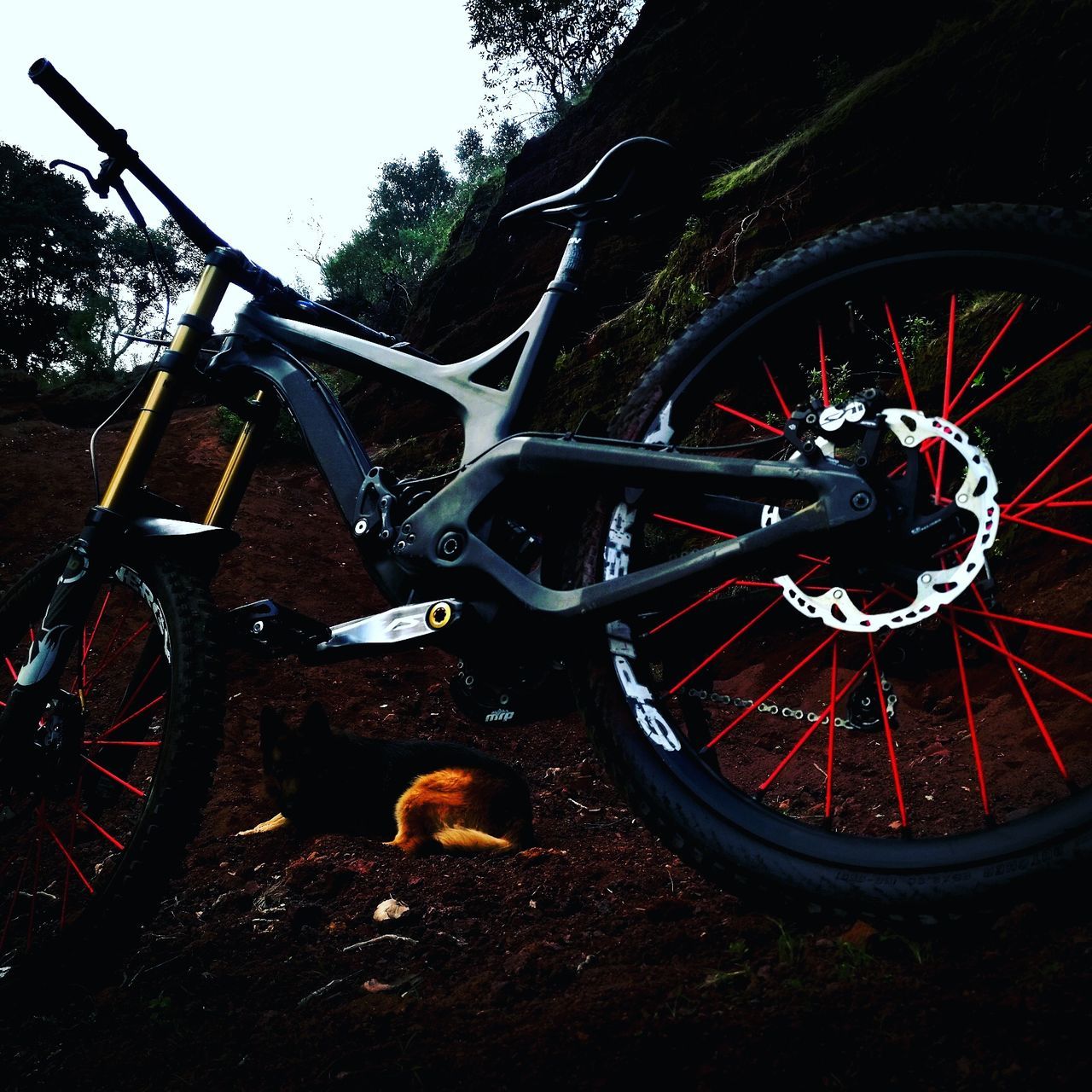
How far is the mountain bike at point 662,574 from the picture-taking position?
127 centimetres

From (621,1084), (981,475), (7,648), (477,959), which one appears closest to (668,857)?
(477,959)

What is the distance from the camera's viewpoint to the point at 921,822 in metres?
2.06

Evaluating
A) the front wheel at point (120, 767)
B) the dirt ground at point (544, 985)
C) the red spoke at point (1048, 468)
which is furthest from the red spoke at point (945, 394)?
the front wheel at point (120, 767)

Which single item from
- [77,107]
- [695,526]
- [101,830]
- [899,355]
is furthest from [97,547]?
[899,355]

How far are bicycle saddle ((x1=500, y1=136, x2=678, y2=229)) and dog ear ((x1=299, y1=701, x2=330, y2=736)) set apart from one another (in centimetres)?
240

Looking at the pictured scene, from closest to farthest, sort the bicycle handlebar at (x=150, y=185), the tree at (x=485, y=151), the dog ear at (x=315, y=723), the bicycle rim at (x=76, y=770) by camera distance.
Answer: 1. the bicycle rim at (x=76, y=770)
2. the bicycle handlebar at (x=150, y=185)
3. the dog ear at (x=315, y=723)
4. the tree at (x=485, y=151)

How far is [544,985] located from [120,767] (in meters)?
1.38

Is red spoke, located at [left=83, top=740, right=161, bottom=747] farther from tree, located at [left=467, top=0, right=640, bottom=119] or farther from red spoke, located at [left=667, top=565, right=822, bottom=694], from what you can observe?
tree, located at [left=467, top=0, right=640, bottom=119]

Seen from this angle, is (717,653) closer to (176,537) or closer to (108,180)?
(176,537)

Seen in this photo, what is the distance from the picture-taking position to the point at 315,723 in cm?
338

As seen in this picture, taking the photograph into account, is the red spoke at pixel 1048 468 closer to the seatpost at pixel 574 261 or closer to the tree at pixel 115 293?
the seatpost at pixel 574 261

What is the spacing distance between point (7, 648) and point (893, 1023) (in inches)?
96.9

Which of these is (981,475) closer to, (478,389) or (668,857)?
(478,389)

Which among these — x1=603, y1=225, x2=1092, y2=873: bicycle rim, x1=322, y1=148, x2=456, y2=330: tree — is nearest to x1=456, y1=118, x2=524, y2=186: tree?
x1=322, y1=148, x2=456, y2=330: tree
